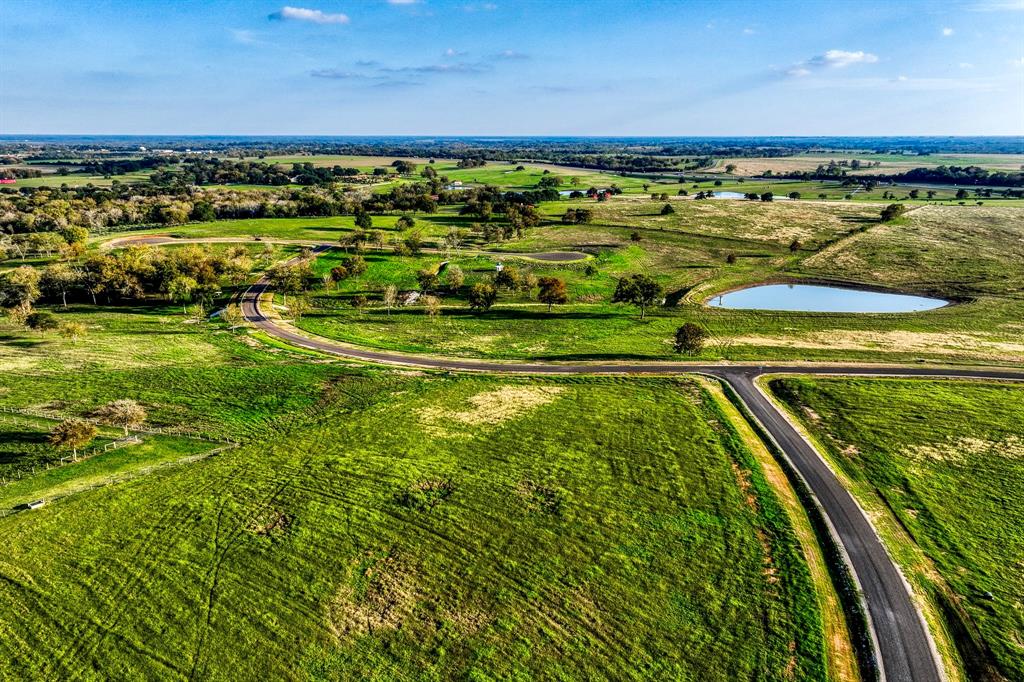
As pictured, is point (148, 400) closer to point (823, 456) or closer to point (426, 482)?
point (426, 482)

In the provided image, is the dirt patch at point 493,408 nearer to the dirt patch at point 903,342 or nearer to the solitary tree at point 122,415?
the solitary tree at point 122,415

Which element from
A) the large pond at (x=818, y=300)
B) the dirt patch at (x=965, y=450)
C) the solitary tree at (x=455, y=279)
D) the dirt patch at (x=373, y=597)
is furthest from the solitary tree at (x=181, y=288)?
the dirt patch at (x=965, y=450)

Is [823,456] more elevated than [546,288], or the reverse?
[546,288]

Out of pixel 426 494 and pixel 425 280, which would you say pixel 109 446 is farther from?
pixel 425 280

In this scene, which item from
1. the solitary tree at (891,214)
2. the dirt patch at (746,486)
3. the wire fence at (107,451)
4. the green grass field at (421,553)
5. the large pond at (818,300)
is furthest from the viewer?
the solitary tree at (891,214)

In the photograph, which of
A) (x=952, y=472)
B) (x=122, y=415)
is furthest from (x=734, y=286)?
(x=122, y=415)

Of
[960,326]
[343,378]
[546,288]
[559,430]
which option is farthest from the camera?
[546,288]

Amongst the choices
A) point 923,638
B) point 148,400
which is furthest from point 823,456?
point 148,400
